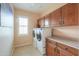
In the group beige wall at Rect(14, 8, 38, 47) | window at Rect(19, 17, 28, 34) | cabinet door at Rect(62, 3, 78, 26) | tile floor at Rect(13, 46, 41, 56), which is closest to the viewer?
cabinet door at Rect(62, 3, 78, 26)

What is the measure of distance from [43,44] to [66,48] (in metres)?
1.44

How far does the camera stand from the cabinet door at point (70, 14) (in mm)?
1912

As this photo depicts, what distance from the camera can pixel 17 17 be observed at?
4.95 metres

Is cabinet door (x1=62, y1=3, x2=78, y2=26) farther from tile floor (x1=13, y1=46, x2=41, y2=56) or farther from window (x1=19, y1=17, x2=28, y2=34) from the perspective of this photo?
window (x1=19, y1=17, x2=28, y2=34)

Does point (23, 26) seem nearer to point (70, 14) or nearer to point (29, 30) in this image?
point (29, 30)

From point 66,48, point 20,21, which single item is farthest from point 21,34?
point 66,48

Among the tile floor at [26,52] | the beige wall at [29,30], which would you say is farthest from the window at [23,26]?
the tile floor at [26,52]

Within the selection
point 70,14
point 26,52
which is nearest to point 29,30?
point 26,52

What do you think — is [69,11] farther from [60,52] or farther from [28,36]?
[28,36]

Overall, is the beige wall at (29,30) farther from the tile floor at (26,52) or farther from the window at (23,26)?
the tile floor at (26,52)

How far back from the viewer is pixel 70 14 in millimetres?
2076

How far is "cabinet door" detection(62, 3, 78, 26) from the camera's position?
6.27 feet

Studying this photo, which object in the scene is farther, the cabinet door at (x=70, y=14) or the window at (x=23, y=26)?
the window at (x=23, y=26)

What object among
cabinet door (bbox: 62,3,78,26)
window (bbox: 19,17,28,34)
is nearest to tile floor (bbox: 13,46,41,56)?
window (bbox: 19,17,28,34)
